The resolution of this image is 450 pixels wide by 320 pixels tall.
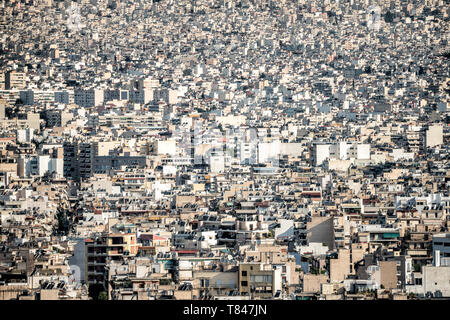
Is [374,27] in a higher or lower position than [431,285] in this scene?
higher

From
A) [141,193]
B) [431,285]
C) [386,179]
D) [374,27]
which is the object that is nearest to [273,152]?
[386,179]

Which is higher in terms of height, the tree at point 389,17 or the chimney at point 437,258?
the tree at point 389,17

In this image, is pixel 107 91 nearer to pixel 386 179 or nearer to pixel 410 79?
pixel 410 79

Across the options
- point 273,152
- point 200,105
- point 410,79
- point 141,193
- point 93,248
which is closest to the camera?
point 93,248

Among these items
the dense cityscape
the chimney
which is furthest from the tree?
the chimney

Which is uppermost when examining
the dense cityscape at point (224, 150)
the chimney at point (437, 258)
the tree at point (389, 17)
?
the tree at point (389, 17)

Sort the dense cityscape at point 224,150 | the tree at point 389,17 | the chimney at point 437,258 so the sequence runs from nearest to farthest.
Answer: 1. the dense cityscape at point 224,150
2. the chimney at point 437,258
3. the tree at point 389,17

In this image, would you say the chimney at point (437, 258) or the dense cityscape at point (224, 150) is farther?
the chimney at point (437, 258)

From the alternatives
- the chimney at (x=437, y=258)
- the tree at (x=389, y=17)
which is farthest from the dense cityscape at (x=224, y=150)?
the tree at (x=389, y=17)

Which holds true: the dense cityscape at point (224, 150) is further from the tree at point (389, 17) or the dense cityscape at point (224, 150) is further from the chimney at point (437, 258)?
the tree at point (389, 17)
